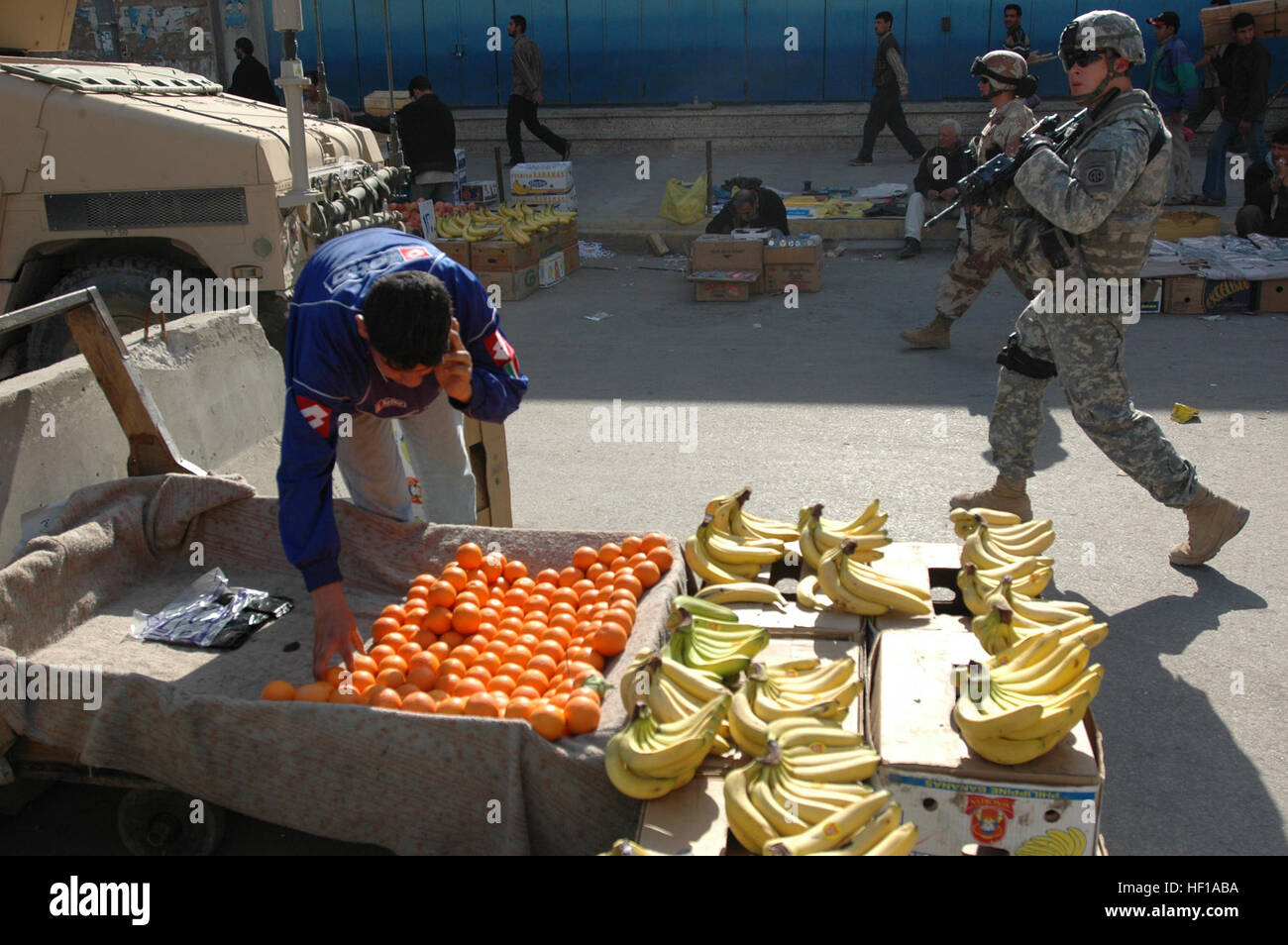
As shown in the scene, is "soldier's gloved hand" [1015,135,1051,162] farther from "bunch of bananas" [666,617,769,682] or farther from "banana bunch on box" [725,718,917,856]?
"banana bunch on box" [725,718,917,856]

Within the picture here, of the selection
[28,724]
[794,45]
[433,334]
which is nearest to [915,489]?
[433,334]

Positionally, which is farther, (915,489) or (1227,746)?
(915,489)

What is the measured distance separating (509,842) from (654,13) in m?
20.4

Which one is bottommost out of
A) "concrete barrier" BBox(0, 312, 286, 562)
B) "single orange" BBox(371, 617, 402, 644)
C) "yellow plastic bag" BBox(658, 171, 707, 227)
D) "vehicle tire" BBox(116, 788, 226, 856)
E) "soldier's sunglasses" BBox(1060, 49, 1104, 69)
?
"vehicle tire" BBox(116, 788, 226, 856)

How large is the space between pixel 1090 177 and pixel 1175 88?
11513mm

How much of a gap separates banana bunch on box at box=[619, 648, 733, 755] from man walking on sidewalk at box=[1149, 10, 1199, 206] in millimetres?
13497

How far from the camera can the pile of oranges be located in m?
3.46

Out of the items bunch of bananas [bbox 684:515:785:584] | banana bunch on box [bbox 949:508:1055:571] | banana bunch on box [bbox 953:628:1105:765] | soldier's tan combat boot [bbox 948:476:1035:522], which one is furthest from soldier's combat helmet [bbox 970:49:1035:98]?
banana bunch on box [bbox 953:628:1105:765]

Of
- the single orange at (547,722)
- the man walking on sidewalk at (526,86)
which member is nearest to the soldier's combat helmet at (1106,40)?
the single orange at (547,722)

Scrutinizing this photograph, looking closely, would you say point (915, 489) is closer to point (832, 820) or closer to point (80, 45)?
point (832, 820)

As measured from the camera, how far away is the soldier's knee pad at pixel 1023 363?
5.65 metres

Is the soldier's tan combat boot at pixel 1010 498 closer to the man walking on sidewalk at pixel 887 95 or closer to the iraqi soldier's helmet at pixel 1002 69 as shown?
the iraqi soldier's helmet at pixel 1002 69

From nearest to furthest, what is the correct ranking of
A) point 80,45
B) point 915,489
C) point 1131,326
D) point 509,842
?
point 509,842, point 915,489, point 1131,326, point 80,45

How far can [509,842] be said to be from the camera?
3199mm
